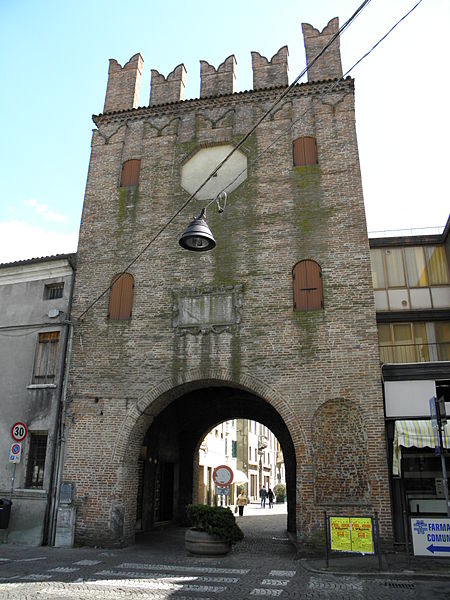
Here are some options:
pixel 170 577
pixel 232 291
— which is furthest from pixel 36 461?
pixel 232 291

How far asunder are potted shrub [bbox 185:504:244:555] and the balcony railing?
276 inches

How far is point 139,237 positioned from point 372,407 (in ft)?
27.6

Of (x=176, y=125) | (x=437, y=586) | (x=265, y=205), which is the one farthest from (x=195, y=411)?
(x=437, y=586)

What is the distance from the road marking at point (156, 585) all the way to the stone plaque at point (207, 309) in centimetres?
652

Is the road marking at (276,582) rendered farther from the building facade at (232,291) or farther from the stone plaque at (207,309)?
the stone plaque at (207,309)

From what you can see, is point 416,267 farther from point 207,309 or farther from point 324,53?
point 324,53

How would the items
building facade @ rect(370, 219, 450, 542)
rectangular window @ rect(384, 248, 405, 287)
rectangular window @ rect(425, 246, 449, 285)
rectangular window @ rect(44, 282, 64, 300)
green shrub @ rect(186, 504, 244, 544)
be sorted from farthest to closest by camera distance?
rectangular window @ rect(384, 248, 405, 287), rectangular window @ rect(425, 246, 449, 285), rectangular window @ rect(44, 282, 64, 300), building facade @ rect(370, 219, 450, 542), green shrub @ rect(186, 504, 244, 544)

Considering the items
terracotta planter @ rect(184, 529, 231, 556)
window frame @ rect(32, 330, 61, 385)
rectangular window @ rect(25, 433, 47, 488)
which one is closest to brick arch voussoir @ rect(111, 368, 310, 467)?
rectangular window @ rect(25, 433, 47, 488)

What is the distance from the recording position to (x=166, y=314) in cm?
1459

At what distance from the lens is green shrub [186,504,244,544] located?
12.2m

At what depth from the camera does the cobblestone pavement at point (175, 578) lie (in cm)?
824

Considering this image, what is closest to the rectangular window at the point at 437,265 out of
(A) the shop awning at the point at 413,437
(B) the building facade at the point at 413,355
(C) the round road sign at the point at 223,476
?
(B) the building facade at the point at 413,355

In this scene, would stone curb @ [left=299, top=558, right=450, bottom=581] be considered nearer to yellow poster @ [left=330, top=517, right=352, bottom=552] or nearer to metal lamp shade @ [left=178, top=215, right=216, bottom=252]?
yellow poster @ [left=330, top=517, right=352, bottom=552]

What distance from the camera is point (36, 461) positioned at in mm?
14570
